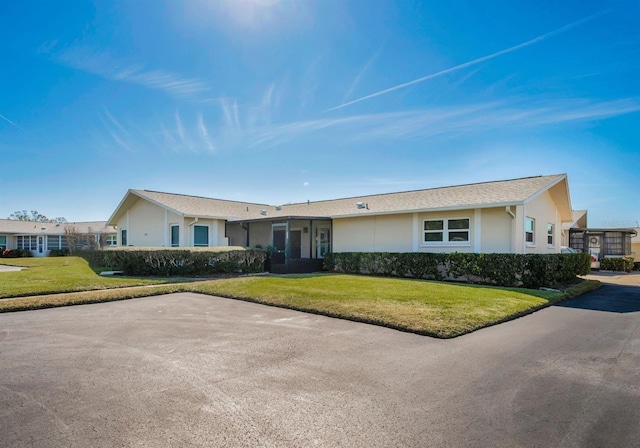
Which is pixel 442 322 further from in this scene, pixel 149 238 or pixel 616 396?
pixel 149 238

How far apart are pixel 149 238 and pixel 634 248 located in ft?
141

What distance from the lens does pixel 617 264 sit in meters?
25.3

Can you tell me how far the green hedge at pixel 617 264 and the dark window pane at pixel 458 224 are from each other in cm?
1734

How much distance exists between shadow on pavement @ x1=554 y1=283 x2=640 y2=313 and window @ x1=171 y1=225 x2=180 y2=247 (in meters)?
18.6

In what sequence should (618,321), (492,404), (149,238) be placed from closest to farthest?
1. (492,404)
2. (618,321)
3. (149,238)

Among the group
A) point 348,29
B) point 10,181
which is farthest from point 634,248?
point 10,181

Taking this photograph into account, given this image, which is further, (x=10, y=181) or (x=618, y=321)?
(x=10, y=181)

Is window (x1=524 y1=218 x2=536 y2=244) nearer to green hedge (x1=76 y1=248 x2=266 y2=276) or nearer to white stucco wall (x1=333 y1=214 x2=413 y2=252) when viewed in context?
white stucco wall (x1=333 y1=214 x2=413 y2=252)

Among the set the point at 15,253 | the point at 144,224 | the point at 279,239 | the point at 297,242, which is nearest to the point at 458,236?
the point at 297,242

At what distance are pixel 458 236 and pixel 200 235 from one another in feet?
47.3

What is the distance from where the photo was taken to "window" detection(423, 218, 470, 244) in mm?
15875

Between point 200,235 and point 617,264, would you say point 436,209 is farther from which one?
point 617,264

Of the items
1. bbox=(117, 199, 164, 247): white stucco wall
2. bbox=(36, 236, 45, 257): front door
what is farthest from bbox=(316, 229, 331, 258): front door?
bbox=(36, 236, 45, 257): front door

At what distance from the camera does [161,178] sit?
85.1ft
